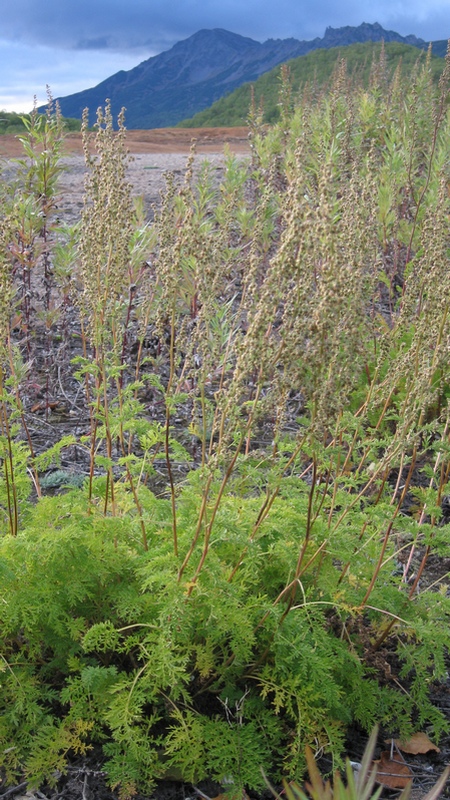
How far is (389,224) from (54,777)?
24.2ft

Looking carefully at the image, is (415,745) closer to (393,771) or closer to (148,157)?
(393,771)

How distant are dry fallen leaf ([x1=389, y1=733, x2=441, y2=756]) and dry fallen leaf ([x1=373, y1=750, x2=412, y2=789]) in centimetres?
4

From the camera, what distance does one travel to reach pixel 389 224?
8.67 meters

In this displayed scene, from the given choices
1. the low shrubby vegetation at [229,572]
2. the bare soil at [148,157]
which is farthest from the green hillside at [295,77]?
the low shrubby vegetation at [229,572]

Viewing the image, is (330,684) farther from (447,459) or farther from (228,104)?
(228,104)

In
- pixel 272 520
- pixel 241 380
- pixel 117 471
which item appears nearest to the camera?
pixel 241 380

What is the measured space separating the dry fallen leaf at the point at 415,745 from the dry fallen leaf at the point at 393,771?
0.04m

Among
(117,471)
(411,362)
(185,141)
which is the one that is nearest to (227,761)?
(411,362)

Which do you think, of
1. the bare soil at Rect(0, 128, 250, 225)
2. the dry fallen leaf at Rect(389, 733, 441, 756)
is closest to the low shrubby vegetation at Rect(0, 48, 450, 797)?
the dry fallen leaf at Rect(389, 733, 441, 756)

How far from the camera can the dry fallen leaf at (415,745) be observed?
10.2 ft

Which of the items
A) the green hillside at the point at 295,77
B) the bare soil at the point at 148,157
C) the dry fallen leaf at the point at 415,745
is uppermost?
the green hillside at the point at 295,77

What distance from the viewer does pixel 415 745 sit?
314 cm

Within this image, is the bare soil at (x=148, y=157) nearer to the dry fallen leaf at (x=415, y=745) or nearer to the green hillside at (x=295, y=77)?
the dry fallen leaf at (x=415, y=745)

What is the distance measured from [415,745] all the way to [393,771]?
6.9 inches
